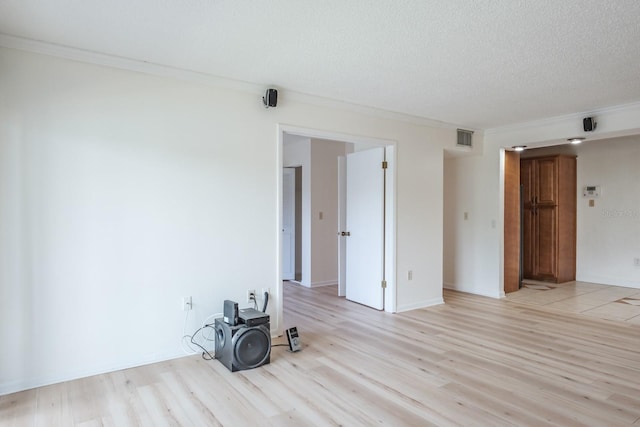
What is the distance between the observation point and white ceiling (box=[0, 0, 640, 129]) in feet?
7.31

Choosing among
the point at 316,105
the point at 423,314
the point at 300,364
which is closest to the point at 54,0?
the point at 316,105

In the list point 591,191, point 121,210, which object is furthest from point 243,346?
point 591,191

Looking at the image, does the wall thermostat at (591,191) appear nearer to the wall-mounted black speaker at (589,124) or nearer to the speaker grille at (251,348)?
the wall-mounted black speaker at (589,124)

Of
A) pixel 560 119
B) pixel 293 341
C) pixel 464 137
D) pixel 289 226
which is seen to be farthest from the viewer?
pixel 289 226

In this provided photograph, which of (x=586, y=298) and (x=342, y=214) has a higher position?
(x=342, y=214)

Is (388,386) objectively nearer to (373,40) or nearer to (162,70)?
(373,40)

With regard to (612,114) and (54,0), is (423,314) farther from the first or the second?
(54,0)

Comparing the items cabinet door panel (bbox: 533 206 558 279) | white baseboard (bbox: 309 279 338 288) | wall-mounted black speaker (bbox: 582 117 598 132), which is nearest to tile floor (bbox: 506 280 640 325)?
cabinet door panel (bbox: 533 206 558 279)

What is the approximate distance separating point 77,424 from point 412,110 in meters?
4.13

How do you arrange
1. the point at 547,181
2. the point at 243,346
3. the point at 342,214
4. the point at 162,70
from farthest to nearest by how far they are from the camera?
the point at 547,181, the point at 342,214, the point at 162,70, the point at 243,346

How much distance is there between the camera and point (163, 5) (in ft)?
7.24

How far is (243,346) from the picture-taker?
299cm

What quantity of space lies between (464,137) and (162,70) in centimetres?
401

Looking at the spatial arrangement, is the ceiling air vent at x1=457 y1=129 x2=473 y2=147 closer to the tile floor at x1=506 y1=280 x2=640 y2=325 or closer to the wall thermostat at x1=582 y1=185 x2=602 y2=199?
the tile floor at x1=506 y1=280 x2=640 y2=325
